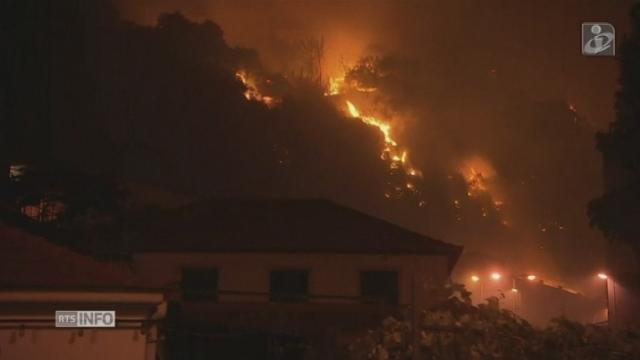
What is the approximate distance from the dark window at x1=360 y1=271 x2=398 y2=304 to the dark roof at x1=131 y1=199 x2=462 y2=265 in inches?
28.3

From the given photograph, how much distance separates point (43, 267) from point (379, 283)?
14.7m

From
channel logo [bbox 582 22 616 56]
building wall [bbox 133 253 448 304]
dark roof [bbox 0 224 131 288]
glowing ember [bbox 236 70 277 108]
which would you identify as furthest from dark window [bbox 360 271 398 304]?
glowing ember [bbox 236 70 277 108]

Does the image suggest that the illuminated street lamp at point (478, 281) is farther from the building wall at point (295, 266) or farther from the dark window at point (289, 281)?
the dark window at point (289, 281)

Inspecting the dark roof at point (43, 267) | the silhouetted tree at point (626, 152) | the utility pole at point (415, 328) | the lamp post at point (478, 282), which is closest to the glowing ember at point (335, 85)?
the lamp post at point (478, 282)

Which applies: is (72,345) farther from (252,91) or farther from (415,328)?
(252,91)

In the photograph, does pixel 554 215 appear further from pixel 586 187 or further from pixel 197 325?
pixel 197 325

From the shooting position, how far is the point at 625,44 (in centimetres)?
2827

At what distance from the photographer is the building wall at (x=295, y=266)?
82.0 feet

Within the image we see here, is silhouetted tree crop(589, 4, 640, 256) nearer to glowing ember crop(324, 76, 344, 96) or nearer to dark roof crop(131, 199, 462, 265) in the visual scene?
dark roof crop(131, 199, 462, 265)

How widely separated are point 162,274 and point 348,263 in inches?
232

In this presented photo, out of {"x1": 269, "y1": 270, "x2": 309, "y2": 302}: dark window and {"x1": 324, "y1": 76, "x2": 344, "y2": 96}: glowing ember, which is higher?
{"x1": 324, "y1": 76, "x2": 344, "y2": 96}: glowing ember

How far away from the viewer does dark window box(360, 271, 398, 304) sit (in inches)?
979

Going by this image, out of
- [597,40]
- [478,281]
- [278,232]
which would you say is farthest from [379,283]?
[478,281]

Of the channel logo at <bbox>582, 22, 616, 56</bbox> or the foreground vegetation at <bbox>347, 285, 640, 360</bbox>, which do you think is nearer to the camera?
the foreground vegetation at <bbox>347, 285, 640, 360</bbox>
